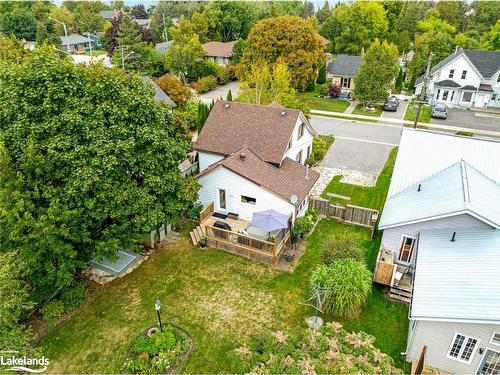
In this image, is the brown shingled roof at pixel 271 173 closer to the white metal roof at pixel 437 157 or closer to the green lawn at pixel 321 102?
the white metal roof at pixel 437 157

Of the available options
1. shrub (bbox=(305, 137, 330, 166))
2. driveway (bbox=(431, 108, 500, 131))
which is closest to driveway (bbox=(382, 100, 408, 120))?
driveway (bbox=(431, 108, 500, 131))

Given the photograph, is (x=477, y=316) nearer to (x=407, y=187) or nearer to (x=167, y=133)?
(x=407, y=187)

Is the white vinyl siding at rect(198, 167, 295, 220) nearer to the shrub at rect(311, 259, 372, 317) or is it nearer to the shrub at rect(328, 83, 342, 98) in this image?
the shrub at rect(311, 259, 372, 317)

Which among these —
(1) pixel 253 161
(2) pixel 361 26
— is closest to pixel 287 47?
(2) pixel 361 26

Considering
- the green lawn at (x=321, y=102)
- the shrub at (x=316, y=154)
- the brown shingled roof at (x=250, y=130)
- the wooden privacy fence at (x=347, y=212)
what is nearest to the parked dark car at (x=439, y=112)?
the green lawn at (x=321, y=102)

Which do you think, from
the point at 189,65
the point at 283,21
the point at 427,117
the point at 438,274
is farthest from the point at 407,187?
the point at 189,65

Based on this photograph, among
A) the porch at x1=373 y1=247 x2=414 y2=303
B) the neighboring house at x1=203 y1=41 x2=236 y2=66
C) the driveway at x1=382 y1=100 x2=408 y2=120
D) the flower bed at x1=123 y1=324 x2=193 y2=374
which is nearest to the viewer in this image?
the flower bed at x1=123 y1=324 x2=193 y2=374
